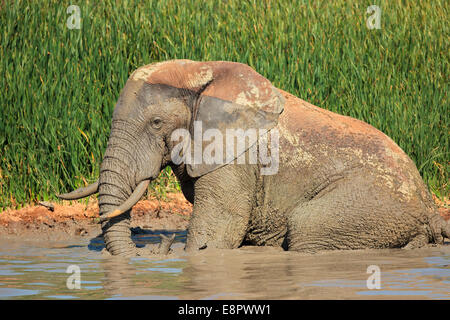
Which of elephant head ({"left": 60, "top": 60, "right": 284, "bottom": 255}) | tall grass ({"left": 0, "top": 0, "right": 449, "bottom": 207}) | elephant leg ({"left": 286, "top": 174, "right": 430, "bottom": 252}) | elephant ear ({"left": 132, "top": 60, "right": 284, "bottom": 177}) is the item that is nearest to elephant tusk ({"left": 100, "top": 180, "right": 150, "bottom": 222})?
elephant head ({"left": 60, "top": 60, "right": 284, "bottom": 255})

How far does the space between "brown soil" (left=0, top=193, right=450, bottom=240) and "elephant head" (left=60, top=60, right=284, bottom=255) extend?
1.85 meters

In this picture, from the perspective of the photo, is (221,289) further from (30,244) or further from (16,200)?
(16,200)

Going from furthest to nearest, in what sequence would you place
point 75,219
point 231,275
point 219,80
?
point 75,219 → point 219,80 → point 231,275

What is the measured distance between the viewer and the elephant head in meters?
6.74

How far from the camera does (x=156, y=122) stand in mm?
6875

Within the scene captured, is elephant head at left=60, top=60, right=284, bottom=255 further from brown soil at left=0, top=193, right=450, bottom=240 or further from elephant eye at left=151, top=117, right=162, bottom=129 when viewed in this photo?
brown soil at left=0, top=193, right=450, bottom=240

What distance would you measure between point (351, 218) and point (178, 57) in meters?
4.05

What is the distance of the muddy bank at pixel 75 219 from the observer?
8.70 metres

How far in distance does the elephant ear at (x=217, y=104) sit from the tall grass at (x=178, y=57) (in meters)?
2.72

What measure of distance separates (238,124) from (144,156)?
80 cm

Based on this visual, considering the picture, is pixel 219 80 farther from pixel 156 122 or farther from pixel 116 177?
pixel 116 177

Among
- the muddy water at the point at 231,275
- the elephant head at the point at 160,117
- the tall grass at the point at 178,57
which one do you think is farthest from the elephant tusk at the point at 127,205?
the tall grass at the point at 178,57

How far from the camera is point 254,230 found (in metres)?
7.29

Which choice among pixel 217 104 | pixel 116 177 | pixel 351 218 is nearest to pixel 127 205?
pixel 116 177
